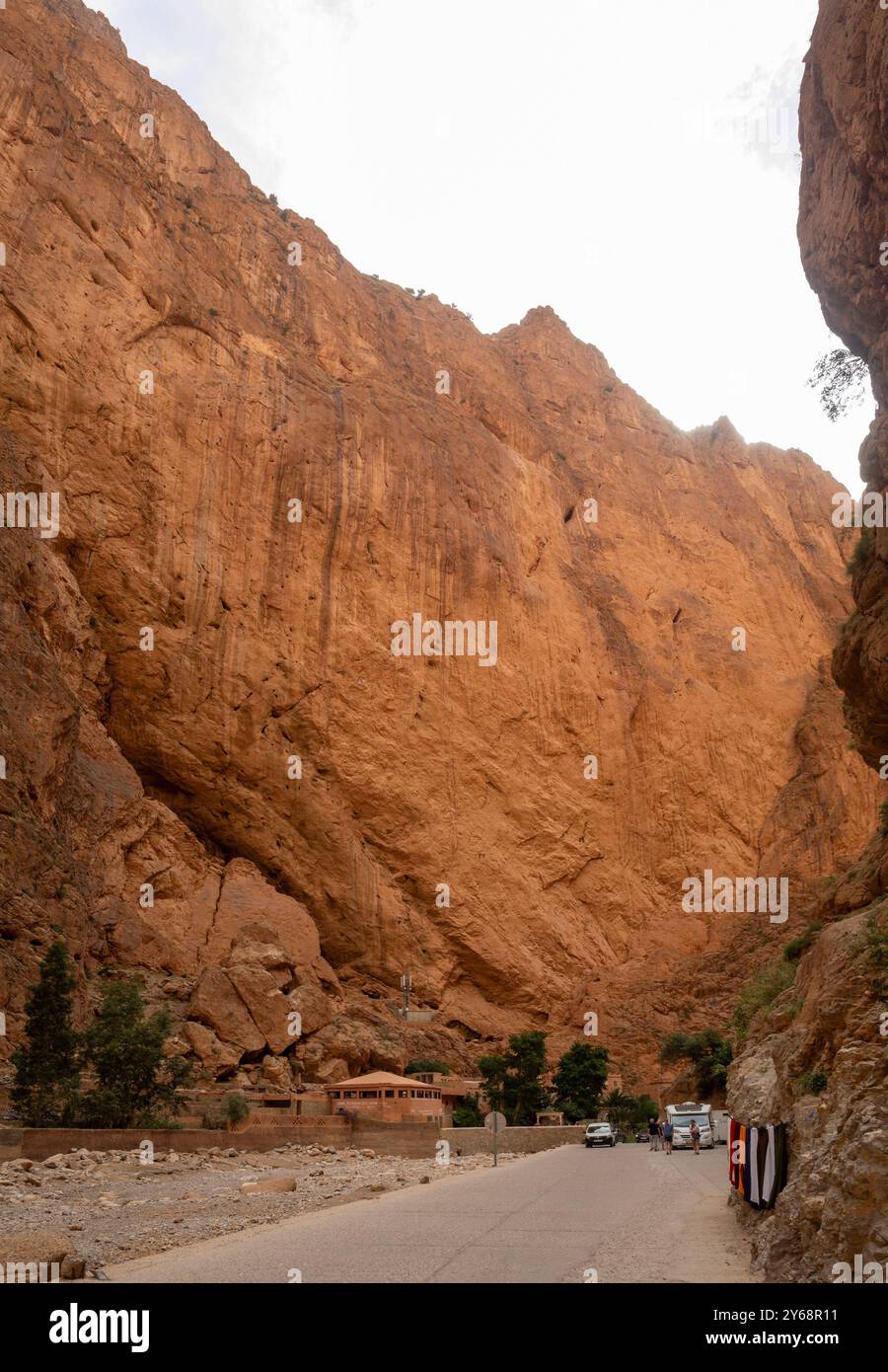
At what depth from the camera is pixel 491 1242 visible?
34.4 ft

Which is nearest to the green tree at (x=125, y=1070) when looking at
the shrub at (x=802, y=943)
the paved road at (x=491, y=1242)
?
the paved road at (x=491, y=1242)

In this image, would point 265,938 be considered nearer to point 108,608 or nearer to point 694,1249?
point 108,608

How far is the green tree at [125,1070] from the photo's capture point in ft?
95.1

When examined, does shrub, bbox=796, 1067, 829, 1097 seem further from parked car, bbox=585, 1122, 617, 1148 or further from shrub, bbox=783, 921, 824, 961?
parked car, bbox=585, 1122, 617, 1148

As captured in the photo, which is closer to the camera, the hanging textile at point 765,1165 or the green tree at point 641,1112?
the hanging textile at point 765,1165

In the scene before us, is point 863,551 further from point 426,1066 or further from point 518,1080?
point 426,1066

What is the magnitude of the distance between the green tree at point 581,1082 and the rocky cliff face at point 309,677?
17.4 ft

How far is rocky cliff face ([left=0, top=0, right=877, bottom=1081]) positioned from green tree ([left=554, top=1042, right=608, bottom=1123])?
17.4 feet

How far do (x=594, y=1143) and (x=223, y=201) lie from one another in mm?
57334

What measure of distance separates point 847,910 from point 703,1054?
35599mm

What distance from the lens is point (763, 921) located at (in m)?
58.6

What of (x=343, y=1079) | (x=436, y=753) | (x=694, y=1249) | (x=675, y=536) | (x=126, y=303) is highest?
(x=126, y=303)

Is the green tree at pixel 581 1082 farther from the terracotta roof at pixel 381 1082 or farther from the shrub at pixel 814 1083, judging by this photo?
the shrub at pixel 814 1083
